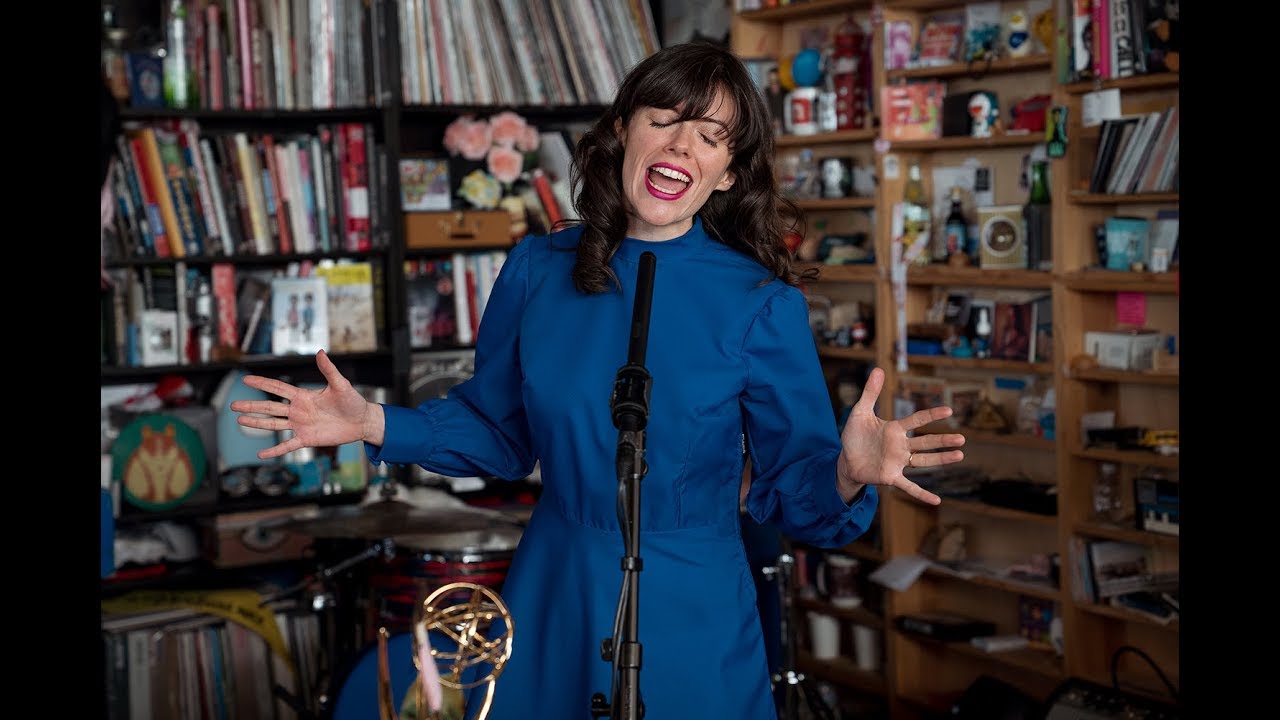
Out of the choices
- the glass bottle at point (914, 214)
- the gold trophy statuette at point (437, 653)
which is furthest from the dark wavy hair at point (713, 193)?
the glass bottle at point (914, 214)

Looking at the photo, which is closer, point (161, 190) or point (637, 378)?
point (637, 378)

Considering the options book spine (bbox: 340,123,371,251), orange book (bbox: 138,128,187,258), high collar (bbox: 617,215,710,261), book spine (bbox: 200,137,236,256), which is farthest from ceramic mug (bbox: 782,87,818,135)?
high collar (bbox: 617,215,710,261)

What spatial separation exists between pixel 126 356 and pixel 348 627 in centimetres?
96

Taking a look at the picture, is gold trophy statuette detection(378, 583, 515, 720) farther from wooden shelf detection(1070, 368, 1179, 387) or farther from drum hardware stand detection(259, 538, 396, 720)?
wooden shelf detection(1070, 368, 1179, 387)

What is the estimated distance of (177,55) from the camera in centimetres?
365

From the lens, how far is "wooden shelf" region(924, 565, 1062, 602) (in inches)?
139

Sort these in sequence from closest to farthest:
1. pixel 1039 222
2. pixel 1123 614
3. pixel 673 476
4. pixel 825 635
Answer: pixel 673 476 → pixel 1123 614 → pixel 1039 222 → pixel 825 635

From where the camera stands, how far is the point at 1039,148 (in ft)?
11.5

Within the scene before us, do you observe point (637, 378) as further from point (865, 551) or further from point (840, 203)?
point (865, 551)

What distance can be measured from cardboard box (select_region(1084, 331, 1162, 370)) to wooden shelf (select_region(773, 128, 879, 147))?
2.68 ft

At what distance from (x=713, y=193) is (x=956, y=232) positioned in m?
2.07

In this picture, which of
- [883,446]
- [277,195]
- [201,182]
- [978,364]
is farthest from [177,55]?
[883,446]
